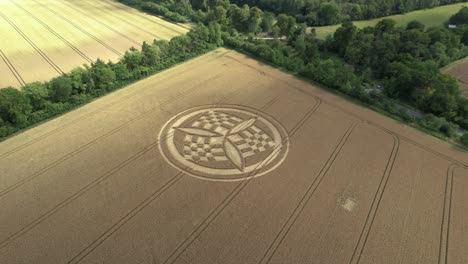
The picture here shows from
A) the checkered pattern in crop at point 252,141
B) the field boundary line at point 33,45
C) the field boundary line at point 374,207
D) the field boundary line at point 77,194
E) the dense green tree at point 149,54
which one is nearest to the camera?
the field boundary line at point 374,207

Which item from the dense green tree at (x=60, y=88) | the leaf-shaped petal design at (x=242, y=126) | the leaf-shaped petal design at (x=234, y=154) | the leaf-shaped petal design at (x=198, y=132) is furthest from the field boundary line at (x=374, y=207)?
the dense green tree at (x=60, y=88)

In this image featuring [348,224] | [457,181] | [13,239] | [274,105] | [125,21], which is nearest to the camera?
[13,239]

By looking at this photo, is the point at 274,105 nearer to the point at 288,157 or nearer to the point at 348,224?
the point at 288,157

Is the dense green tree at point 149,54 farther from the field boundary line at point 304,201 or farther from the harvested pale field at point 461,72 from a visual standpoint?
the harvested pale field at point 461,72

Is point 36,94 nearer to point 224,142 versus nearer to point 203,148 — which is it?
point 203,148

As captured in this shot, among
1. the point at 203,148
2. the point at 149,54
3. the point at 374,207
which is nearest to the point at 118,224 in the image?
the point at 203,148

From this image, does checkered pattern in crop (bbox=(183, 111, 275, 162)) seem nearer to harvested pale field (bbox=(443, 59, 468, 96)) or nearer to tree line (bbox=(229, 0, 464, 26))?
harvested pale field (bbox=(443, 59, 468, 96))

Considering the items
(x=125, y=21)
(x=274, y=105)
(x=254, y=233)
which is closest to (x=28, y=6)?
(x=125, y=21)
